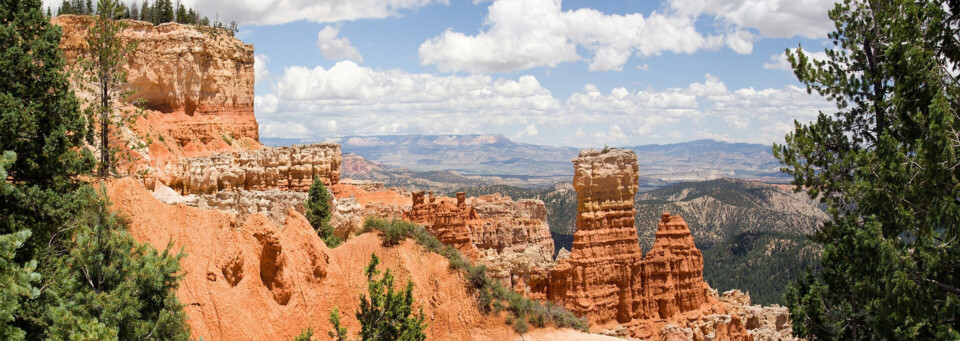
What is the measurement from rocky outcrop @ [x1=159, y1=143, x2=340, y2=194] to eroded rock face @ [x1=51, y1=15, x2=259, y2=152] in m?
4.02

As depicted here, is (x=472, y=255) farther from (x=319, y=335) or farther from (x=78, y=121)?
(x=78, y=121)

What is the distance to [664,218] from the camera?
123 ft

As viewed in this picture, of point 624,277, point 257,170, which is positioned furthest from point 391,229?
point 257,170

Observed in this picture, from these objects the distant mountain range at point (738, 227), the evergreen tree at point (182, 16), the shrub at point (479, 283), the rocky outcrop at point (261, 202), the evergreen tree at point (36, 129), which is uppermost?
the evergreen tree at point (182, 16)

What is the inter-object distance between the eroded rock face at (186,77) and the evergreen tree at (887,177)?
120 feet

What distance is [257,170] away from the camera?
41594mm

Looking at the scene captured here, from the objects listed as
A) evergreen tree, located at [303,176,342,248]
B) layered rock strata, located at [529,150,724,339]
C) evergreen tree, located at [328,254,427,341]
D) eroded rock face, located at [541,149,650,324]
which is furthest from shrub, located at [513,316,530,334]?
eroded rock face, located at [541,149,650,324]

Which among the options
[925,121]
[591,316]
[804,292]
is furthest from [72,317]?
[591,316]

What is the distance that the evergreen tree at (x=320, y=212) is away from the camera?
28.6 metres

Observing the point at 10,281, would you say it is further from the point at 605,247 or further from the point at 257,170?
the point at 257,170

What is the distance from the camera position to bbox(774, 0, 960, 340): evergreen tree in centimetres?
1484

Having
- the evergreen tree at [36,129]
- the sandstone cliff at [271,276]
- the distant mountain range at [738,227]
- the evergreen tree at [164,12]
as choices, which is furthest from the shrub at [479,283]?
the evergreen tree at [164,12]

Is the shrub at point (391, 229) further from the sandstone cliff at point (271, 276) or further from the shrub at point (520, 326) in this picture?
the shrub at point (520, 326)

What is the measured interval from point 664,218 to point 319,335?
2283cm
